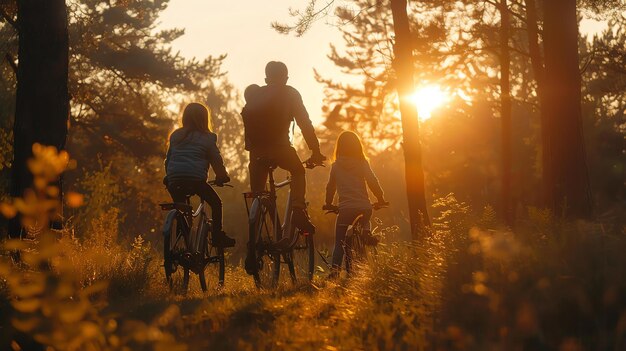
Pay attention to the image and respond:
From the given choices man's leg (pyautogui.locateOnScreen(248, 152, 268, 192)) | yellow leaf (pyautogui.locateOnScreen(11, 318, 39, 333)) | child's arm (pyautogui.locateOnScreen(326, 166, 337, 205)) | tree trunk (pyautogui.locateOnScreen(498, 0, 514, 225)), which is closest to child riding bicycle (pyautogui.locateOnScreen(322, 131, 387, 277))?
child's arm (pyautogui.locateOnScreen(326, 166, 337, 205))

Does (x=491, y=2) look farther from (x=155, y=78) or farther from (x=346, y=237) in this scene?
(x=155, y=78)

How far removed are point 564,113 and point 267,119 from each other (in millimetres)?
4222

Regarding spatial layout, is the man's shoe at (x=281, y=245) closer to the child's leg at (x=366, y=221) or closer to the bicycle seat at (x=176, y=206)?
the bicycle seat at (x=176, y=206)

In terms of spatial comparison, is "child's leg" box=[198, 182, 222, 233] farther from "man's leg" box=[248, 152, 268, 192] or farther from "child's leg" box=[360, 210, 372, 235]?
"child's leg" box=[360, 210, 372, 235]

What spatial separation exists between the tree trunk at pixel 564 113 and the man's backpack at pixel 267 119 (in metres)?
3.92

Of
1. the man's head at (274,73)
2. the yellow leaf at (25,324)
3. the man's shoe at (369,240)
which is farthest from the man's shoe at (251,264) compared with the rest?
the yellow leaf at (25,324)

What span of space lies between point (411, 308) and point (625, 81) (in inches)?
637

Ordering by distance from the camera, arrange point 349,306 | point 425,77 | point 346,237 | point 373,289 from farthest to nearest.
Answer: point 425,77
point 346,237
point 373,289
point 349,306

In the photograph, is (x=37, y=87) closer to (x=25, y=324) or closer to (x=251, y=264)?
(x=251, y=264)

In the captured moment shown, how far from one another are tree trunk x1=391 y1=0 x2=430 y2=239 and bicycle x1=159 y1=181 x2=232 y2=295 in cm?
515

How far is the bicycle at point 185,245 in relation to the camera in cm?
835

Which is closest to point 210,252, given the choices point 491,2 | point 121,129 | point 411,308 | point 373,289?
point 373,289

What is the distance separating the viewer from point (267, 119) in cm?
885

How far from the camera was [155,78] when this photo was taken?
30328 millimetres
